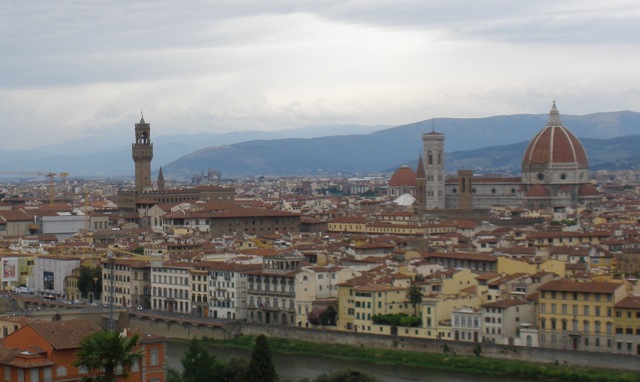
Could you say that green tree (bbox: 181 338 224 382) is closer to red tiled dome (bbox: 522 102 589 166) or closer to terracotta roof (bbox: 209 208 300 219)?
terracotta roof (bbox: 209 208 300 219)

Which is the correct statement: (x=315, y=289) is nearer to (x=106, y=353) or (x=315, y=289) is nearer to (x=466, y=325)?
(x=466, y=325)

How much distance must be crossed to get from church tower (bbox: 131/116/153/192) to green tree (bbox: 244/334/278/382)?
207 feet

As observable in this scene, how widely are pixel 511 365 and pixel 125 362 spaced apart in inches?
734

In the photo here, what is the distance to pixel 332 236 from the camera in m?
64.9

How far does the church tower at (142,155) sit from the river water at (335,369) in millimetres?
51084

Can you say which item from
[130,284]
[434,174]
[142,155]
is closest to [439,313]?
[130,284]

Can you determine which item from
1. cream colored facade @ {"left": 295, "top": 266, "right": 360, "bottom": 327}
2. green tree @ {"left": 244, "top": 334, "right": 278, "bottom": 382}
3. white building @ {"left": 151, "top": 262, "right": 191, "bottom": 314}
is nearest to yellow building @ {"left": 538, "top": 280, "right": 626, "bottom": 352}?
cream colored facade @ {"left": 295, "top": 266, "right": 360, "bottom": 327}

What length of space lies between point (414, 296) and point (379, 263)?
724 cm

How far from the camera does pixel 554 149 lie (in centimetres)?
8794

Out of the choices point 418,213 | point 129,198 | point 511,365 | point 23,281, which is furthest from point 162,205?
point 511,365

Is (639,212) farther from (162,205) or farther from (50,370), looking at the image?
(50,370)

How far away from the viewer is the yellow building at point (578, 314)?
3600cm

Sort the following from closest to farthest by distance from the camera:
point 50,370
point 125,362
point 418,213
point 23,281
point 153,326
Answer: point 125,362, point 50,370, point 153,326, point 23,281, point 418,213

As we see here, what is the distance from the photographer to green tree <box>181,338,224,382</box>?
28.8 m
